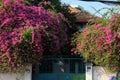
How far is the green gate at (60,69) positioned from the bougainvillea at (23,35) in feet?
2.20

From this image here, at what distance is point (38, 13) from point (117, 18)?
3.45m

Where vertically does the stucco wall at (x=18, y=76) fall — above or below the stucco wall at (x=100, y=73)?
above

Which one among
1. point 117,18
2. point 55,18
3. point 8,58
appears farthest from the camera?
point 55,18

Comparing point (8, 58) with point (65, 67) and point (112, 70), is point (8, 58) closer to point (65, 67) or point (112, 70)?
point (65, 67)

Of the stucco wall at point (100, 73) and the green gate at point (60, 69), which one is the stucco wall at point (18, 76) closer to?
the green gate at point (60, 69)

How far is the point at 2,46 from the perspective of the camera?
47.6 ft

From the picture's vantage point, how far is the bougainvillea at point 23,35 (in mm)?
14523

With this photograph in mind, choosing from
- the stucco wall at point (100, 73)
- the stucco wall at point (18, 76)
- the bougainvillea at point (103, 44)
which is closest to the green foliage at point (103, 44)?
the bougainvillea at point (103, 44)

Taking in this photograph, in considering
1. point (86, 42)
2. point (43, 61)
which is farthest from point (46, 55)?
point (86, 42)

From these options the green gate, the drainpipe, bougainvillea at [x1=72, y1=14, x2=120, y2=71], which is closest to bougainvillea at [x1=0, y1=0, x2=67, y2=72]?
the green gate

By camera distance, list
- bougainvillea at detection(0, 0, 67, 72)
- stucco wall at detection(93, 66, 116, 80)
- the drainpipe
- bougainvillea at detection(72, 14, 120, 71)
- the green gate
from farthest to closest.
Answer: stucco wall at detection(93, 66, 116, 80) → the drainpipe → the green gate → bougainvillea at detection(72, 14, 120, 71) → bougainvillea at detection(0, 0, 67, 72)

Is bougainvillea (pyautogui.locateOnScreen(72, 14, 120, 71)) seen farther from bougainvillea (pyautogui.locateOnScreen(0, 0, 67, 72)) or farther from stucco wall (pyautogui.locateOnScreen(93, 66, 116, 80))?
bougainvillea (pyautogui.locateOnScreen(0, 0, 67, 72))

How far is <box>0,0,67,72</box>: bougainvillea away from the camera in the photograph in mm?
14523

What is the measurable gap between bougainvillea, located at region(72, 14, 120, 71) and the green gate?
56cm
